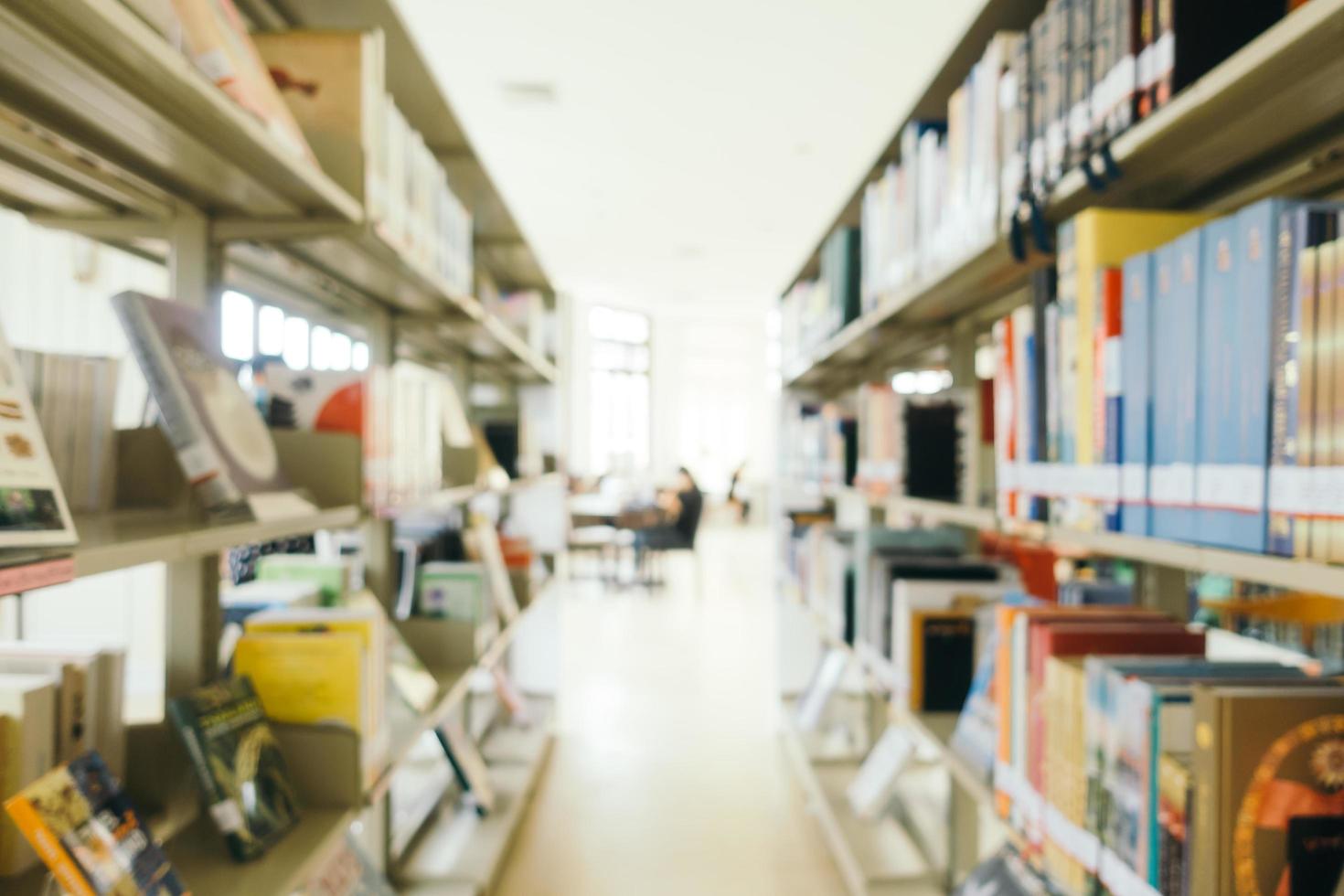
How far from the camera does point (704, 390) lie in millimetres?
13734

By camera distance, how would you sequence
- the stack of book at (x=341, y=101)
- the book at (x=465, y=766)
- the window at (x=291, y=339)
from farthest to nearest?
the window at (x=291, y=339), the book at (x=465, y=766), the stack of book at (x=341, y=101)

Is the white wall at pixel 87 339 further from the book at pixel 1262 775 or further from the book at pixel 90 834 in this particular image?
the book at pixel 1262 775

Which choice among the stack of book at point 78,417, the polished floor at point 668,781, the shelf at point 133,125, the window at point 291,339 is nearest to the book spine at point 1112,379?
the shelf at point 133,125

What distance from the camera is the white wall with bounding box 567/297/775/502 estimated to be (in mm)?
12143

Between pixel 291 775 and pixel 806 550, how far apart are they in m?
2.11

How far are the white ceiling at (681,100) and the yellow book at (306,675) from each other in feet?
5.88

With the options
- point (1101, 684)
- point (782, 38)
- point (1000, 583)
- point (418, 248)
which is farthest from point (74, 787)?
point (782, 38)

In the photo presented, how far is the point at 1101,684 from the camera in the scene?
0.95 metres

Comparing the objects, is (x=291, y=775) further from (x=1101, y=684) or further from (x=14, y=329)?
(x=14, y=329)

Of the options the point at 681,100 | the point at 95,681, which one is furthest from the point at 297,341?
the point at 95,681

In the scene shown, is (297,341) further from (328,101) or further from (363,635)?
(363,635)

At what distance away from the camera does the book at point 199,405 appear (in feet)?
3.42

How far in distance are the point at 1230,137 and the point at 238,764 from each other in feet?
5.30

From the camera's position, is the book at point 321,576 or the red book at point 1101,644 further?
the book at point 321,576
